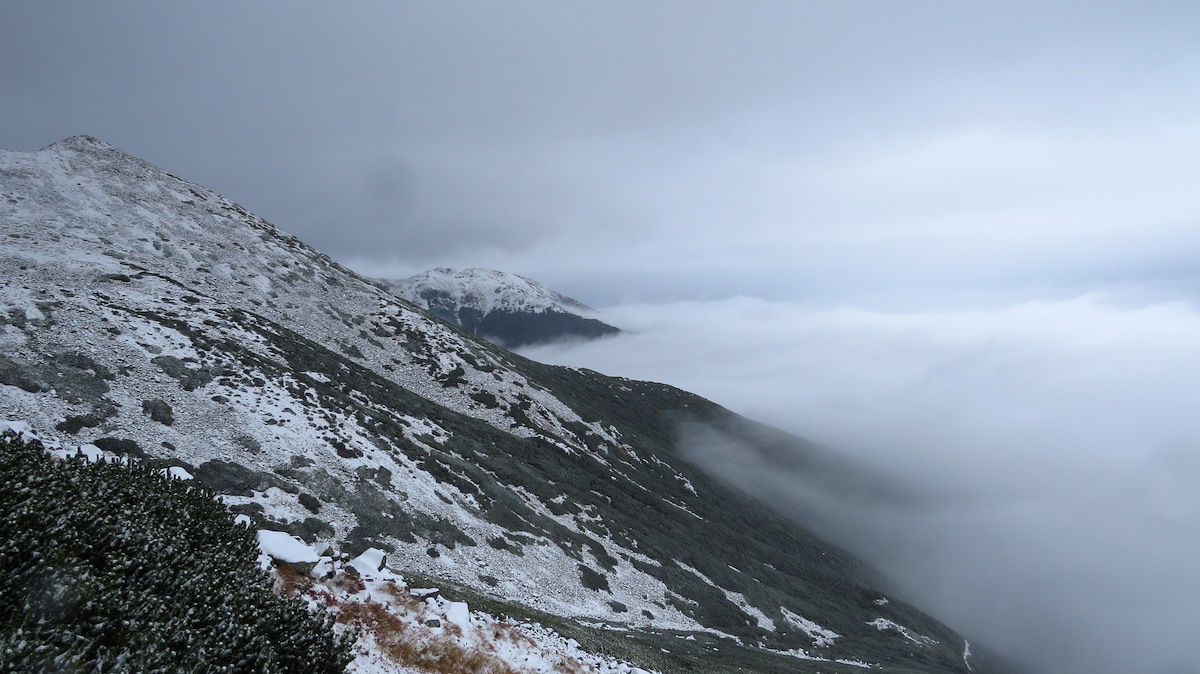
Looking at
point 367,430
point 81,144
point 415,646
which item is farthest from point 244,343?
point 81,144

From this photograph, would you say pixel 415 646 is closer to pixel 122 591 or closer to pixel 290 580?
pixel 290 580

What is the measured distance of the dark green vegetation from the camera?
22.3 ft

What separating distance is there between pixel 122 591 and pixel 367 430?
36.2m

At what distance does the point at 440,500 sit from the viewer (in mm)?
39031

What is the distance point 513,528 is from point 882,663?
139ft

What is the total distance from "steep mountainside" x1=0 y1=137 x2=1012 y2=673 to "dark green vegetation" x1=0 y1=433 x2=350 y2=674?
47.5 feet

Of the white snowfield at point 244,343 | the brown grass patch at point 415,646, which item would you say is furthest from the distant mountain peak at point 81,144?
the brown grass patch at point 415,646

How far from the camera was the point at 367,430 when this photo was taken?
139 feet

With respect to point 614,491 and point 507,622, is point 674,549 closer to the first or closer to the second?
point 614,491

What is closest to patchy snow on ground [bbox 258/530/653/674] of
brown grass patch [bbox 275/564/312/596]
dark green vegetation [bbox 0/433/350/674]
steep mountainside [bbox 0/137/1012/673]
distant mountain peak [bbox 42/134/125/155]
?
brown grass patch [bbox 275/564/312/596]

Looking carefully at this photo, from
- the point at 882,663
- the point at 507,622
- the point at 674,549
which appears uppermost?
the point at 507,622

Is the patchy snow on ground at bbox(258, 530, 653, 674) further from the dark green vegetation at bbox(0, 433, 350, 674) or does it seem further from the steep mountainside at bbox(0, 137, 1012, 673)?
the steep mountainside at bbox(0, 137, 1012, 673)

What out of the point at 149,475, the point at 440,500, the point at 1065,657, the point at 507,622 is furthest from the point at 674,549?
the point at 1065,657

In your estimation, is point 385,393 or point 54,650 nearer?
point 54,650
